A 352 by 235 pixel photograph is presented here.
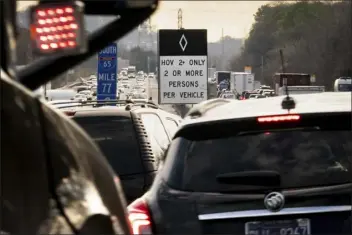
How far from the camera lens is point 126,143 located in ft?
32.7

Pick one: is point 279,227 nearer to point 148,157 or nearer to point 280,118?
point 280,118

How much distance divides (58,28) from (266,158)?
237 cm

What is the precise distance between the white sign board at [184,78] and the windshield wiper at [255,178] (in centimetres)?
1970

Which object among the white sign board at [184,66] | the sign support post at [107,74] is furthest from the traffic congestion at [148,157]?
the sign support post at [107,74]

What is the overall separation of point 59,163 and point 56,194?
0.42 ft

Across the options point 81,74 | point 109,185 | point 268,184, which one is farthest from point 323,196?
point 81,74

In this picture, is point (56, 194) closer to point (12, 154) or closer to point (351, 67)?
point (12, 154)

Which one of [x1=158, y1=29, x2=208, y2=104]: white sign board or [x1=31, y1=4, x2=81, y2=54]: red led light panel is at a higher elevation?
[x1=31, y1=4, x2=81, y2=54]: red led light panel

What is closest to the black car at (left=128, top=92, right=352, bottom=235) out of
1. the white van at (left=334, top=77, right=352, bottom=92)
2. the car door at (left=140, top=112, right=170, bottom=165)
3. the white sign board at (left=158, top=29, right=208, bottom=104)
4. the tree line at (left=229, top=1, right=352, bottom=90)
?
the car door at (left=140, top=112, right=170, bottom=165)

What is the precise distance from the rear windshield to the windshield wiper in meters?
0.05

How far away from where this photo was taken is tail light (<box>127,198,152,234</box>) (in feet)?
17.8

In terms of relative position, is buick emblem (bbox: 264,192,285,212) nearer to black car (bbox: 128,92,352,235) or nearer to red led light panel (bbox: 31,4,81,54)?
black car (bbox: 128,92,352,235)

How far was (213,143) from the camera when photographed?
5.57 metres

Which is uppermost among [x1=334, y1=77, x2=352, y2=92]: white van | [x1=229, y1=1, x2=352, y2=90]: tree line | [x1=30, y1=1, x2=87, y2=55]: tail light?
[x1=30, y1=1, x2=87, y2=55]: tail light
